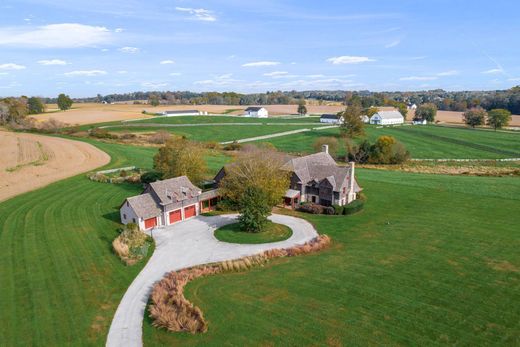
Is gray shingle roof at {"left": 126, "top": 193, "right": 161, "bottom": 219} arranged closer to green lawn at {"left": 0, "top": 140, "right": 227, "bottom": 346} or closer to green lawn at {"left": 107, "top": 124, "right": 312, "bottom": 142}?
green lawn at {"left": 0, "top": 140, "right": 227, "bottom": 346}

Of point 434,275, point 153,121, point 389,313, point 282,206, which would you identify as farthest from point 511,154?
point 153,121

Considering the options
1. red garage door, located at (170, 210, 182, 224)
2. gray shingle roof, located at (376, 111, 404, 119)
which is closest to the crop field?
red garage door, located at (170, 210, 182, 224)

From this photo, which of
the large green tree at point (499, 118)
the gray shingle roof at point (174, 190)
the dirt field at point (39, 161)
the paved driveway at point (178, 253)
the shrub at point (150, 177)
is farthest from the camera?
the large green tree at point (499, 118)

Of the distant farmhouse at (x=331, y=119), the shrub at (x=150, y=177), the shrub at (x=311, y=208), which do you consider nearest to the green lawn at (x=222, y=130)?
the distant farmhouse at (x=331, y=119)

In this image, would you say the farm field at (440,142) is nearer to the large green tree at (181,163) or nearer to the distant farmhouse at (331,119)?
the distant farmhouse at (331,119)

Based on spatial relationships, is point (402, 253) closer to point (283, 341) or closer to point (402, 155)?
point (283, 341)
